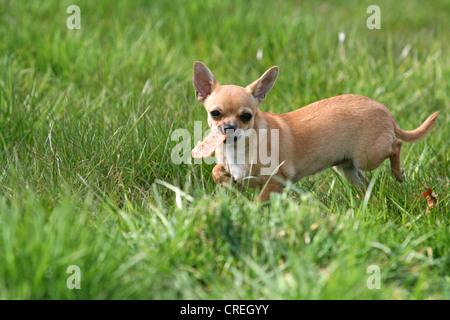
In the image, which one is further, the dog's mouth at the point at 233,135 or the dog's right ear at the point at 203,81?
the dog's right ear at the point at 203,81

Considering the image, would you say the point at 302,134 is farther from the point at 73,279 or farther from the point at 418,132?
the point at 73,279

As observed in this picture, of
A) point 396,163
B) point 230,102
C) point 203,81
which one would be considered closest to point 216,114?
point 230,102

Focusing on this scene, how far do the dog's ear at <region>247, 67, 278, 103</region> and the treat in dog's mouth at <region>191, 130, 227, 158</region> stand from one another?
17.4 inches

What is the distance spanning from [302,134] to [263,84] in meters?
0.45

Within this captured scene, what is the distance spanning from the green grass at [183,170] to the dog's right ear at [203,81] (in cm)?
35

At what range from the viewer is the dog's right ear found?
12.8ft

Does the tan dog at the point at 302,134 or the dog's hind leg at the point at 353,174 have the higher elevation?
the tan dog at the point at 302,134

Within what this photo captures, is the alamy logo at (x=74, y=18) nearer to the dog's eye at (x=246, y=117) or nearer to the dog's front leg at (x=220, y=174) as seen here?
the dog's front leg at (x=220, y=174)

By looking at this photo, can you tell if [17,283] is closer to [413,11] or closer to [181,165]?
[181,165]

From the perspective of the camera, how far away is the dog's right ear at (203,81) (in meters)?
3.89

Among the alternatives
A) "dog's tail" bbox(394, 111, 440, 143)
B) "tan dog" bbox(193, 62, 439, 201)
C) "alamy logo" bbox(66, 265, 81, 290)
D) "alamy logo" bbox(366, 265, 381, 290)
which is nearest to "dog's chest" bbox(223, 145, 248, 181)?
"tan dog" bbox(193, 62, 439, 201)

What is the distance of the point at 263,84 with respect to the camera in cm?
396

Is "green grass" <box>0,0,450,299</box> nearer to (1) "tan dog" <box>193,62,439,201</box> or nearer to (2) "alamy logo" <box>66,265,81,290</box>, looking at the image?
(2) "alamy logo" <box>66,265,81,290</box>

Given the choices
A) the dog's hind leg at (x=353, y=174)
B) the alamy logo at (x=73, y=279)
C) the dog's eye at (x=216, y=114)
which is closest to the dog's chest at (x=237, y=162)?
the dog's eye at (x=216, y=114)
